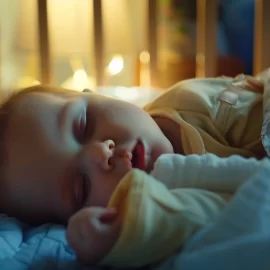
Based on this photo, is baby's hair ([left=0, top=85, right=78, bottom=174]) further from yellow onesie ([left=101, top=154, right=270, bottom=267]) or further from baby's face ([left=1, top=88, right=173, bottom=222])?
yellow onesie ([left=101, top=154, right=270, bottom=267])

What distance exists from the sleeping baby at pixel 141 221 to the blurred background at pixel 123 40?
123cm

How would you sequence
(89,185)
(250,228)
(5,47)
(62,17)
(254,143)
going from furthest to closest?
(62,17) → (5,47) → (254,143) → (89,185) → (250,228)

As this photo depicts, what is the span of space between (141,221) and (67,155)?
0.26 meters

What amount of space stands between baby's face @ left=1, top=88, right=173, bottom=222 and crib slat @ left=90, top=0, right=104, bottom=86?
568 millimetres

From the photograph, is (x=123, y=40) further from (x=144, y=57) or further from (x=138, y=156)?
(x=138, y=156)

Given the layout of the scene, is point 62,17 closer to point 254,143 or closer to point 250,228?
point 254,143

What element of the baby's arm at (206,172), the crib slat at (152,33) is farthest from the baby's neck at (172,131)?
the crib slat at (152,33)

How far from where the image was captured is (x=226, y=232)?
1.57ft

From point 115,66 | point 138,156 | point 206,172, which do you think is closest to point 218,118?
point 138,156

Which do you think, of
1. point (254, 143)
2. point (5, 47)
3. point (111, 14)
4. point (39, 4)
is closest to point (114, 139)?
point (254, 143)

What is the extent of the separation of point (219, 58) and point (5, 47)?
0.70 meters

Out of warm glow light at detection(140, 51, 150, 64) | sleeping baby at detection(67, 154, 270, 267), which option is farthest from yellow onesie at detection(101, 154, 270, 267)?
warm glow light at detection(140, 51, 150, 64)

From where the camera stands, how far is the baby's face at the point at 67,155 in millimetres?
686

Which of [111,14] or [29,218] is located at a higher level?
[111,14]
